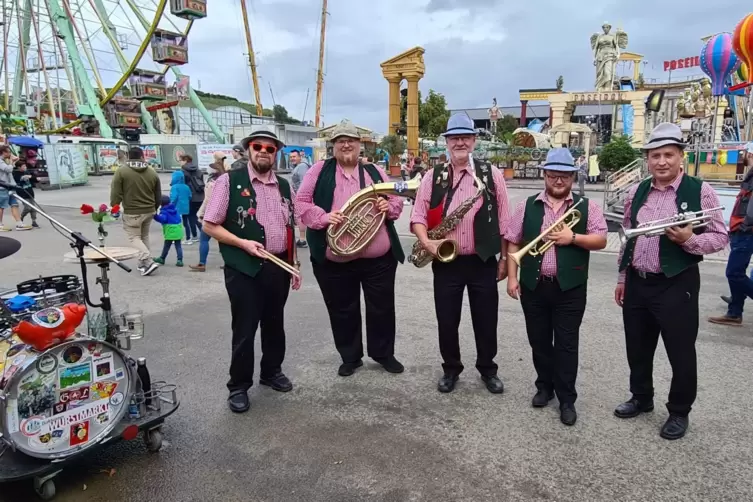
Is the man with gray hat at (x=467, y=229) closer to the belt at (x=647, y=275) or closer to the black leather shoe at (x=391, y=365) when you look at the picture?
the black leather shoe at (x=391, y=365)

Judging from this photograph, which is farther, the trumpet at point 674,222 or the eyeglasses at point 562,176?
the eyeglasses at point 562,176

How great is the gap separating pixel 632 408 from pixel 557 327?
0.82 metres

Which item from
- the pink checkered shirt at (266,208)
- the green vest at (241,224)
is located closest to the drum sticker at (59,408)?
the green vest at (241,224)

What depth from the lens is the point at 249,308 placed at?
12.4ft

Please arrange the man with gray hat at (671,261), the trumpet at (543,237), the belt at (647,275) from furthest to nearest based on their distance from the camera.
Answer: the trumpet at (543,237)
the belt at (647,275)
the man with gray hat at (671,261)

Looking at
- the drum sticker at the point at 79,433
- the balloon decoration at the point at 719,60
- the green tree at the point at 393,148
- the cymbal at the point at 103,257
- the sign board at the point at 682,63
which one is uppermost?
the sign board at the point at 682,63

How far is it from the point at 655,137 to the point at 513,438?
2148 millimetres

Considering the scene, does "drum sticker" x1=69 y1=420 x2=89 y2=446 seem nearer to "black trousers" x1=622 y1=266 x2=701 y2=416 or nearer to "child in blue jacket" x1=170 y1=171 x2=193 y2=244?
"black trousers" x1=622 y1=266 x2=701 y2=416

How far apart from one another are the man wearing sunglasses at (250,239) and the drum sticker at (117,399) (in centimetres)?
89

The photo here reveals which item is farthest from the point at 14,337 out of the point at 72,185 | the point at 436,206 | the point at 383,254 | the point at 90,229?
the point at 72,185

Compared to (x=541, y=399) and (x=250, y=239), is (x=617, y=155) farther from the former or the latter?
(x=250, y=239)

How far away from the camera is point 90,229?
12383 mm

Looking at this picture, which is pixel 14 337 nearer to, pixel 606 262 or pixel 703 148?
pixel 606 262

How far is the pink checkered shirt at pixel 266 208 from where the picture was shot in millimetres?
3670
